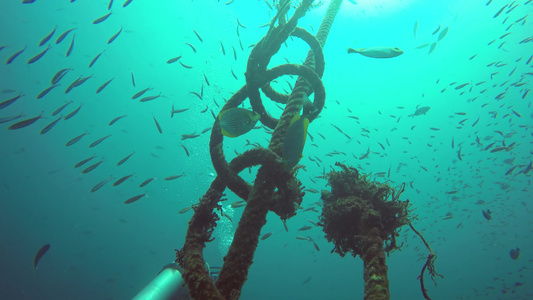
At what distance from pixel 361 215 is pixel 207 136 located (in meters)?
31.9

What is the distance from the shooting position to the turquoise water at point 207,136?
82.2 feet

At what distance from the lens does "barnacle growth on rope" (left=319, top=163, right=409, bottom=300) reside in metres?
2.18

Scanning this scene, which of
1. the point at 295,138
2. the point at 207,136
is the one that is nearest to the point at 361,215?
the point at 295,138

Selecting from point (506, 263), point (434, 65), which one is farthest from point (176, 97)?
point (506, 263)

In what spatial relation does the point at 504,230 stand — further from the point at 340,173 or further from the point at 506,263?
the point at 340,173

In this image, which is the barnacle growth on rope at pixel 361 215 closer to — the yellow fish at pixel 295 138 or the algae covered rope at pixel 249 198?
the algae covered rope at pixel 249 198

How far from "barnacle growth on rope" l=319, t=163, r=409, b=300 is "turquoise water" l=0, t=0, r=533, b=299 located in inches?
674

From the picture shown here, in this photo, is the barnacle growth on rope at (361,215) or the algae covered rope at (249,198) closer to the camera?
the algae covered rope at (249,198)

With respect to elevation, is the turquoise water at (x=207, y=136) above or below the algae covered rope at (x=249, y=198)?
above

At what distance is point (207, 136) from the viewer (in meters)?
32.8

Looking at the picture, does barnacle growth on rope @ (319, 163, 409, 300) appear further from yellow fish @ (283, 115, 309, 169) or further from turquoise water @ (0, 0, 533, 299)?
turquoise water @ (0, 0, 533, 299)

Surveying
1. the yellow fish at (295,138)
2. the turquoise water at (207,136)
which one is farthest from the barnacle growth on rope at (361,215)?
the turquoise water at (207,136)

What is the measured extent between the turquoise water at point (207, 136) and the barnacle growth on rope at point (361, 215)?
56.2 feet

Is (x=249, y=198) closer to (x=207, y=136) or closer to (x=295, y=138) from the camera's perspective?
(x=295, y=138)
